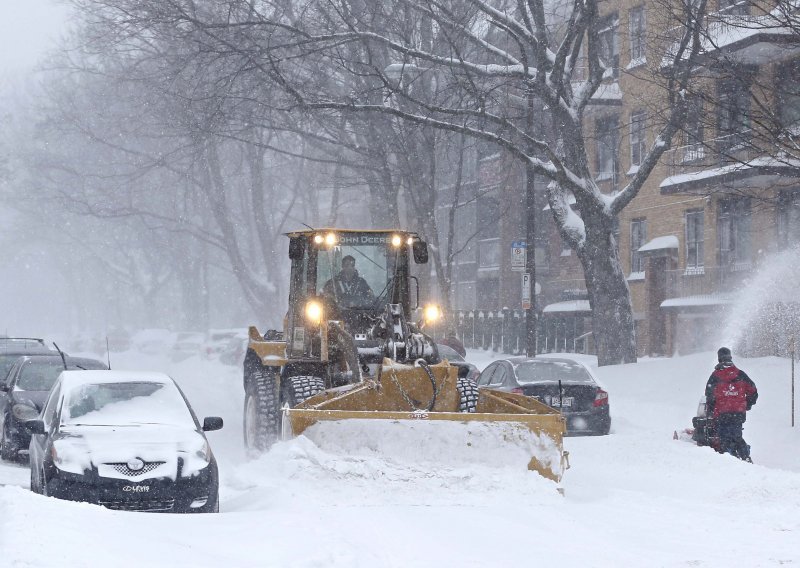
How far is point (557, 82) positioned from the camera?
23.8 m

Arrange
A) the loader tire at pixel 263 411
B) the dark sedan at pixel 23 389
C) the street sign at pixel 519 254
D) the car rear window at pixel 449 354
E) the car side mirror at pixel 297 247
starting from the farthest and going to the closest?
the street sign at pixel 519 254
the car rear window at pixel 449 354
the dark sedan at pixel 23 389
the loader tire at pixel 263 411
the car side mirror at pixel 297 247

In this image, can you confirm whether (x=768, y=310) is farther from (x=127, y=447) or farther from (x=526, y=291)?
(x=127, y=447)

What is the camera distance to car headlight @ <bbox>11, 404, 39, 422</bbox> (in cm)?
1320

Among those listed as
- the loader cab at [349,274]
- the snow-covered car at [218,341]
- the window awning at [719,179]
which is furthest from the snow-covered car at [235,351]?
the loader cab at [349,274]

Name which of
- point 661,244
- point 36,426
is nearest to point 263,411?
point 36,426

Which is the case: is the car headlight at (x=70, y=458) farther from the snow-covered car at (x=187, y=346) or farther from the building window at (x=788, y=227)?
the snow-covered car at (x=187, y=346)

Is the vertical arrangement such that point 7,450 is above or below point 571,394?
below

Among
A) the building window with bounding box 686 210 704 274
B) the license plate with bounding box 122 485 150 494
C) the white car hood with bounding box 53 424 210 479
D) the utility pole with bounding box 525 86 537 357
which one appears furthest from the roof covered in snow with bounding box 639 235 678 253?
the license plate with bounding box 122 485 150 494

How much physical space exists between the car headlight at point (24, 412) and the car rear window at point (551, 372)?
7065 millimetres

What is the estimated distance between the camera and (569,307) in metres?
40.5

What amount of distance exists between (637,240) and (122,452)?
97.6ft

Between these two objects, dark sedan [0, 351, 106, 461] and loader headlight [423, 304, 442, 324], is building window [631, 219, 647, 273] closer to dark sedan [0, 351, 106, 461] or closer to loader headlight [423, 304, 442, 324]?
dark sedan [0, 351, 106, 461]

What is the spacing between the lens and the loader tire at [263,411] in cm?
1442

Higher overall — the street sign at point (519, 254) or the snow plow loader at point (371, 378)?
the street sign at point (519, 254)
